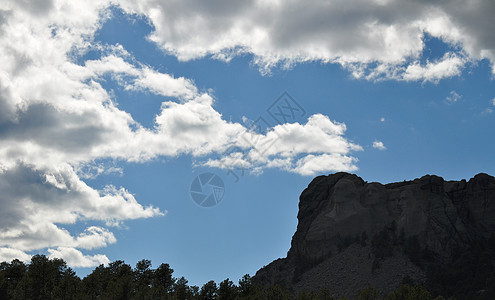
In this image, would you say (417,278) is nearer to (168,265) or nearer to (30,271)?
(168,265)

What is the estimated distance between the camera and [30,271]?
116 m

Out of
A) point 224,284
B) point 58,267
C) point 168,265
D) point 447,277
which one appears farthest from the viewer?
point 447,277

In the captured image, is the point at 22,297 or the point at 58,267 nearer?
the point at 22,297

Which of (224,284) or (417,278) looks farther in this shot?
(417,278)

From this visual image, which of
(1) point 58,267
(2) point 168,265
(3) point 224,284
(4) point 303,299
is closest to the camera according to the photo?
(4) point 303,299

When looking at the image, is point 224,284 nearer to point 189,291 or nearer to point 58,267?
point 189,291

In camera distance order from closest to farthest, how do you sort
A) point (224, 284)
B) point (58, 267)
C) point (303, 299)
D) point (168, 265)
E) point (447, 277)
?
point (303, 299), point (224, 284), point (58, 267), point (168, 265), point (447, 277)

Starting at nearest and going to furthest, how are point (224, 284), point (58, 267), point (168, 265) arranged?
point (224, 284) → point (58, 267) → point (168, 265)

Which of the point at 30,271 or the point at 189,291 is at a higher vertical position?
the point at 30,271

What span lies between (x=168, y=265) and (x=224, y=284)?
79.3 ft

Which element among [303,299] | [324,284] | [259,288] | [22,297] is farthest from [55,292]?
[324,284]

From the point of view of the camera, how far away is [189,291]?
115875mm

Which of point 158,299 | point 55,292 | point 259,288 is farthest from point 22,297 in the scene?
point 259,288

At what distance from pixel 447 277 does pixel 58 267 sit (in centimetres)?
12760
